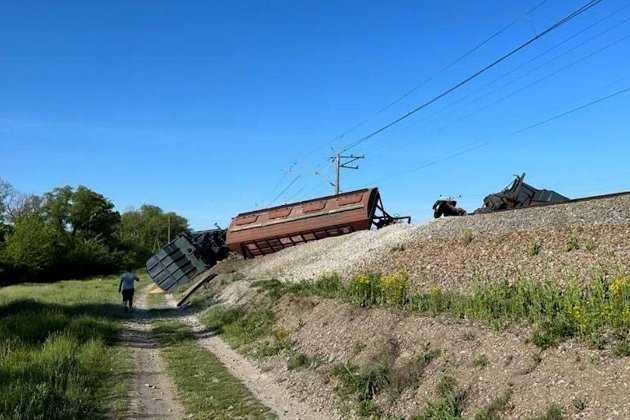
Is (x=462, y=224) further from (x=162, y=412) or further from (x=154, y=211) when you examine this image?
(x=154, y=211)

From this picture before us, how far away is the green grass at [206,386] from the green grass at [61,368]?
103cm

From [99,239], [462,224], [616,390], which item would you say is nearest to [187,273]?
[462,224]

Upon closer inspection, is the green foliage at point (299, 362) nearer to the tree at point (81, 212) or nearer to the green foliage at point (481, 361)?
the green foliage at point (481, 361)

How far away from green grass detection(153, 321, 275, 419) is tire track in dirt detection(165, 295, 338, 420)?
172mm

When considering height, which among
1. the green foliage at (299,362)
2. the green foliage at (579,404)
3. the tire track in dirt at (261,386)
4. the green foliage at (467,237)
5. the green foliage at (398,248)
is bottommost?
the tire track in dirt at (261,386)

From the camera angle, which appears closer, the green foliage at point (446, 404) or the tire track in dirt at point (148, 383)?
the green foliage at point (446, 404)

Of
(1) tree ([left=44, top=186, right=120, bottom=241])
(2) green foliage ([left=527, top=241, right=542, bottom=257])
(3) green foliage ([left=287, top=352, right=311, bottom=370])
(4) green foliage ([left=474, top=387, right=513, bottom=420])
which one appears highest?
(1) tree ([left=44, top=186, right=120, bottom=241])

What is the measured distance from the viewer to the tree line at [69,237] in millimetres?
59625

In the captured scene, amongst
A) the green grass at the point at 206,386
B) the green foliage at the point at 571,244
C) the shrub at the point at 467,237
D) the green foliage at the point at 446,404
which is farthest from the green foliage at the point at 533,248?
the green grass at the point at 206,386

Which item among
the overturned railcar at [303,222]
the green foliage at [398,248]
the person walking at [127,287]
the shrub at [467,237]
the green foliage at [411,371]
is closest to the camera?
the green foliage at [411,371]

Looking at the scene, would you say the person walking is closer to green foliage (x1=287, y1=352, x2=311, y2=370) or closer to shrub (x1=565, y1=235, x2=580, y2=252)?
green foliage (x1=287, y1=352, x2=311, y2=370)

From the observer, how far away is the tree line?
196ft

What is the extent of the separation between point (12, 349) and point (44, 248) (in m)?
53.0

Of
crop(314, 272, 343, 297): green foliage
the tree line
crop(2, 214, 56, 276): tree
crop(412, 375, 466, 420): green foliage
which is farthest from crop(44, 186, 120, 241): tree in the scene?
crop(412, 375, 466, 420): green foliage
